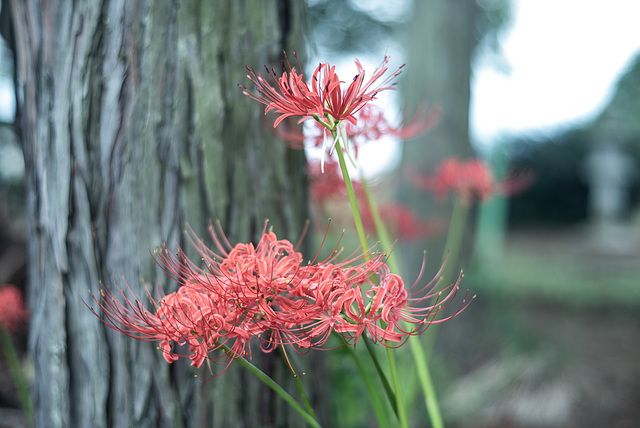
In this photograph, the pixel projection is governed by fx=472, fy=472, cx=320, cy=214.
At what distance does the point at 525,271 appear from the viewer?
27.7 feet

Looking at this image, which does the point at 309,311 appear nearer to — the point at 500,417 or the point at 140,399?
the point at 140,399

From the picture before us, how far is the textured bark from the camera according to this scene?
3.58 feet

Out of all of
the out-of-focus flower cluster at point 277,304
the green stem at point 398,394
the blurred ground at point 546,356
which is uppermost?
the out-of-focus flower cluster at point 277,304

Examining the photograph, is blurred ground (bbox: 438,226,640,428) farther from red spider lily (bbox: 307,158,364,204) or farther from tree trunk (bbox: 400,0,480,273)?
red spider lily (bbox: 307,158,364,204)

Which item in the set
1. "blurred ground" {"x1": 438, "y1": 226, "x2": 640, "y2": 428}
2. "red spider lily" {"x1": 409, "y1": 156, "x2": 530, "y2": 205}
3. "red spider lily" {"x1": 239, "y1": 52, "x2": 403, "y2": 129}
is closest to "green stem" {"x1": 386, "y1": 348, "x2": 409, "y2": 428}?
"red spider lily" {"x1": 239, "y1": 52, "x2": 403, "y2": 129}

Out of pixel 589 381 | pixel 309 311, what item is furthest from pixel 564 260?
pixel 309 311

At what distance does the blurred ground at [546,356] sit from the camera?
10.6 feet

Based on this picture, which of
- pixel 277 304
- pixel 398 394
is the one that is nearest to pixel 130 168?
pixel 277 304

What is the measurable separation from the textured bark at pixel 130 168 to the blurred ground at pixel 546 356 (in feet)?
7.33

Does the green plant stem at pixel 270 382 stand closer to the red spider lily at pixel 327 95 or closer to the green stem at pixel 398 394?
the green stem at pixel 398 394

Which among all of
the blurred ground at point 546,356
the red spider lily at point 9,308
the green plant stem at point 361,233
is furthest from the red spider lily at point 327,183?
the blurred ground at point 546,356

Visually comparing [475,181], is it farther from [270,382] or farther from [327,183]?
[270,382]

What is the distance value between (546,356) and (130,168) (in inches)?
144

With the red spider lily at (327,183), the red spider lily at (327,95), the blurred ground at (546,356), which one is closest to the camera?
the red spider lily at (327,95)
